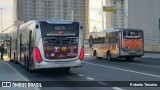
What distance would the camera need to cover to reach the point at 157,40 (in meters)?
55.0

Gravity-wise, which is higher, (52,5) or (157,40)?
(52,5)

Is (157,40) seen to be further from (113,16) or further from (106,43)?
(113,16)

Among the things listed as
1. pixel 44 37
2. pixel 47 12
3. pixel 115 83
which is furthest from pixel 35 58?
pixel 47 12

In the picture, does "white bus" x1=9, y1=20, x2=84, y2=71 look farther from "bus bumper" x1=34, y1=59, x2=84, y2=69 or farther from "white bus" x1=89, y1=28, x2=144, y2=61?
"white bus" x1=89, y1=28, x2=144, y2=61

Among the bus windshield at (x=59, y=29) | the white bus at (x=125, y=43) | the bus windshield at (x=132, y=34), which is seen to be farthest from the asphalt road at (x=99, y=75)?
the bus windshield at (x=132, y=34)

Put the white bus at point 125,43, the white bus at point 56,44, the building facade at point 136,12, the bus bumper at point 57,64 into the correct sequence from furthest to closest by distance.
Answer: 1. the building facade at point 136,12
2. the white bus at point 125,43
3. the white bus at point 56,44
4. the bus bumper at point 57,64

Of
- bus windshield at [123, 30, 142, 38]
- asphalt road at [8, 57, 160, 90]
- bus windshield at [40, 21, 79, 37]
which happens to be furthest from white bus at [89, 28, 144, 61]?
bus windshield at [40, 21, 79, 37]

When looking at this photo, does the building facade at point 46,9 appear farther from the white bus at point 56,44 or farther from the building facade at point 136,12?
the white bus at point 56,44

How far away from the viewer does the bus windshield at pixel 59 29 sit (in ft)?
63.9

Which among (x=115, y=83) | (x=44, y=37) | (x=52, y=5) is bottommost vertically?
(x=115, y=83)

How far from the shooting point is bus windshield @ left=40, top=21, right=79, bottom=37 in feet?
63.9

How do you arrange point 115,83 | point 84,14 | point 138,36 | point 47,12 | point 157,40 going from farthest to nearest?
1. point 84,14
2. point 47,12
3. point 157,40
4. point 138,36
5. point 115,83

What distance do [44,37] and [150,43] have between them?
39.8 metres

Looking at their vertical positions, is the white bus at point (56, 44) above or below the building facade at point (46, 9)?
below
